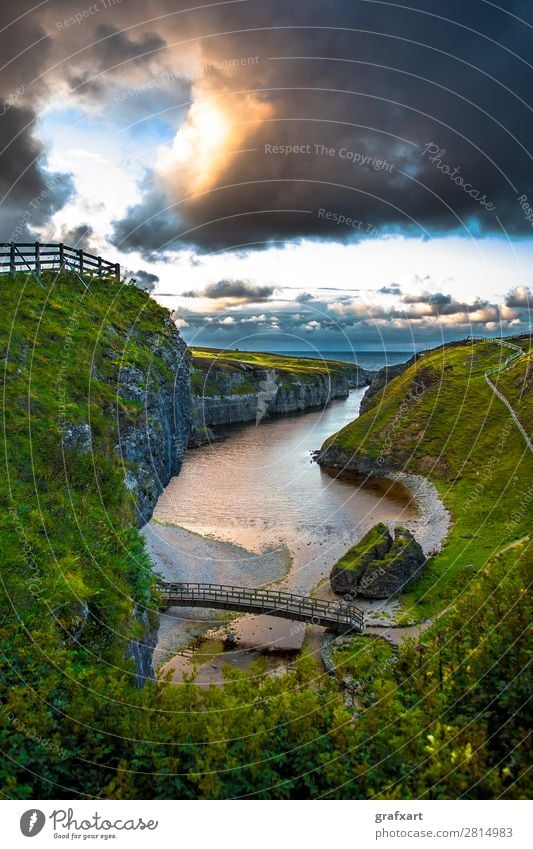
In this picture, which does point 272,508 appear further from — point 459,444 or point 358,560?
Answer: point 459,444

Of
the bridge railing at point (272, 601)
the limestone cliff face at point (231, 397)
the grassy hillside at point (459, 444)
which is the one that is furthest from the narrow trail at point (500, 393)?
the limestone cliff face at point (231, 397)

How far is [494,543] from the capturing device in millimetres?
56281

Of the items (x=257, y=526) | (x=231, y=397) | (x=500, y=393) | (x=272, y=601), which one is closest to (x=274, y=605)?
(x=272, y=601)

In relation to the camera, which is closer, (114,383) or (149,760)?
(149,760)

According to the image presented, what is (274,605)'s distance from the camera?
42.9 m

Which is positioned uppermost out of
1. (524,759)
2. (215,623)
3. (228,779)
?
(524,759)

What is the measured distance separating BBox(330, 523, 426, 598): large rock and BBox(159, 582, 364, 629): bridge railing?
3836 mm

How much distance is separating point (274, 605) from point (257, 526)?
1009 inches

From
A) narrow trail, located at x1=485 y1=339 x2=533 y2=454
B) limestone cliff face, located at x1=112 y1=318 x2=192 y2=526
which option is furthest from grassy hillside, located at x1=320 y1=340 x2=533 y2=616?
limestone cliff face, located at x1=112 y1=318 x2=192 y2=526

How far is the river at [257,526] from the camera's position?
146 feet

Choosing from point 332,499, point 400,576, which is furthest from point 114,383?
point 332,499

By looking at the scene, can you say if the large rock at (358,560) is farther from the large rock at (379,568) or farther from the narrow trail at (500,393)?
the narrow trail at (500,393)

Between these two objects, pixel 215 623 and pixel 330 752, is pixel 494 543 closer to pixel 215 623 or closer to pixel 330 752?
pixel 215 623
